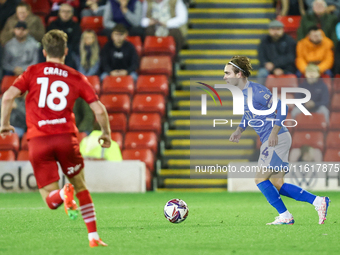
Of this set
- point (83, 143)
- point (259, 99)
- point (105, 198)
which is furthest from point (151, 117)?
point (259, 99)

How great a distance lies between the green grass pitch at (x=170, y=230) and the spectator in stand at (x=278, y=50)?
3.83 m

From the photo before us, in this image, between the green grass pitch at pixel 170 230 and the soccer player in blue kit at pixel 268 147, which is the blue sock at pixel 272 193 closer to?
the soccer player in blue kit at pixel 268 147

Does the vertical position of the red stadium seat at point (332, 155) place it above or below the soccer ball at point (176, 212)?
below

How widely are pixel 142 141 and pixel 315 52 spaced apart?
3.83 meters

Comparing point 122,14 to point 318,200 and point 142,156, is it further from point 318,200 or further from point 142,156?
point 318,200

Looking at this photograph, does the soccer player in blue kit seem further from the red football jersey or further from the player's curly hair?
the red football jersey

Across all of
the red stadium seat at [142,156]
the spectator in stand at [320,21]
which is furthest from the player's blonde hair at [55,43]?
the spectator in stand at [320,21]

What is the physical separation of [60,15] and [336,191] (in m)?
6.57

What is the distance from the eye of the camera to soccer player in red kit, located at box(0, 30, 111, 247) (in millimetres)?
4492

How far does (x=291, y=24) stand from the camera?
1341 cm

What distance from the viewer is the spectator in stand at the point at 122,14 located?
1311 centimetres

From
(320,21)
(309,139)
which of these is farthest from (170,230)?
(320,21)

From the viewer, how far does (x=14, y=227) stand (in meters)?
6.14

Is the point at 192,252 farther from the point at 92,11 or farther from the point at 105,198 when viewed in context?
the point at 92,11
